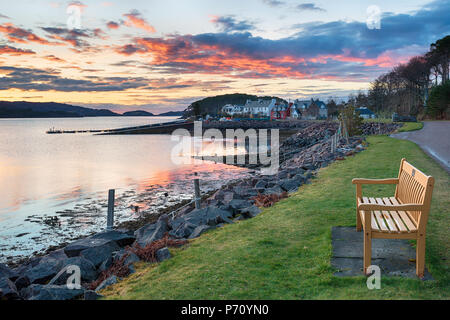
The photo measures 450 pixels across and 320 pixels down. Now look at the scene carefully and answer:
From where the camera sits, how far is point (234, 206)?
10.2 m

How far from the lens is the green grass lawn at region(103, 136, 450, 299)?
4.58m

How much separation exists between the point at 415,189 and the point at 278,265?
7.88 ft

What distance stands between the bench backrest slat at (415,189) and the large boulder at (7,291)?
20.7 ft

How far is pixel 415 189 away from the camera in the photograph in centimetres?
544

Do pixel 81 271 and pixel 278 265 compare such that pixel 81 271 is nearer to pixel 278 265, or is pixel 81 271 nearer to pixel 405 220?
pixel 278 265

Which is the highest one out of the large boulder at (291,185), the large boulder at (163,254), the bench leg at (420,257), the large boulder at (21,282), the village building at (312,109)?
the village building at (312,109)

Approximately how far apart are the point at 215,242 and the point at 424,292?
12.1 ft

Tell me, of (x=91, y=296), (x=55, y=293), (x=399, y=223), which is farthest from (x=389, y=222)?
(x=55, y=293)

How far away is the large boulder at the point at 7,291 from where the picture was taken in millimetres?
5656

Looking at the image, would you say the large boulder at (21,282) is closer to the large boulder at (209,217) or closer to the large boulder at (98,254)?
the large boulder at (98,254)

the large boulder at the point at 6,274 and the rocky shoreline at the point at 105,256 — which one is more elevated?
the rocky shoreline at the point at 105,256

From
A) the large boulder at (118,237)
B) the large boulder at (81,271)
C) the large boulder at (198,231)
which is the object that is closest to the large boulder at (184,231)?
the large boulder at (198,231)

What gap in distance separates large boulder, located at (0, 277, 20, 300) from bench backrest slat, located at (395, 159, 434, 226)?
6303 mm
